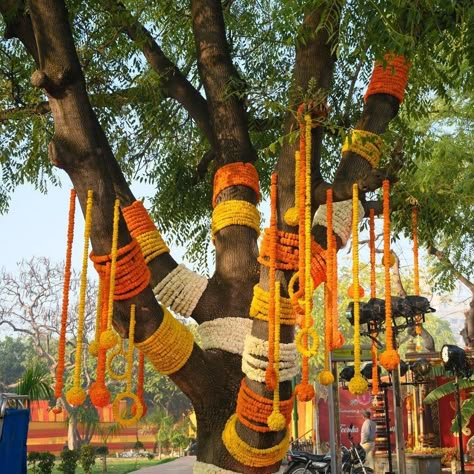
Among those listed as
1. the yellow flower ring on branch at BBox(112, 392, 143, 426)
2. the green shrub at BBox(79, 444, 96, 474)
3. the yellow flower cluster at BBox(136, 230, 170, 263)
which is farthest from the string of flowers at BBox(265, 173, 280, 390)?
the green shrub at BBox(79, 444, 96, 474)

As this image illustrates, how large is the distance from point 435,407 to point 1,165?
1044 centimetres

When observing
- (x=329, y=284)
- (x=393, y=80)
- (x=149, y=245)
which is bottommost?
(x=329, y=284)

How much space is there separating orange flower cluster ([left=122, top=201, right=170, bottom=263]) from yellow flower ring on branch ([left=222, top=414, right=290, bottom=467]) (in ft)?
4.02

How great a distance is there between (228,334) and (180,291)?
44 centimetres

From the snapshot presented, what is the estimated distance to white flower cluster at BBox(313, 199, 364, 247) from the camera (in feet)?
16.5

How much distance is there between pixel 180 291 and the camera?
530 cm

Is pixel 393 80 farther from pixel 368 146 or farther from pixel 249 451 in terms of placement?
pixel 249 451

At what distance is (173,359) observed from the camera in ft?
15.7

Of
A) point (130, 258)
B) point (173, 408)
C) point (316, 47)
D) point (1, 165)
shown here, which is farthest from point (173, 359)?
point (173, 408)

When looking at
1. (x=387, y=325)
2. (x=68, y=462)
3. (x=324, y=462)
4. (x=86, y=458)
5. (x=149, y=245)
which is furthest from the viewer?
(x=86, y=458)

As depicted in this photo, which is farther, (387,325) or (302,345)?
(387,325)

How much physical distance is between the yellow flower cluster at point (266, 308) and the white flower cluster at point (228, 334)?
1.53ft

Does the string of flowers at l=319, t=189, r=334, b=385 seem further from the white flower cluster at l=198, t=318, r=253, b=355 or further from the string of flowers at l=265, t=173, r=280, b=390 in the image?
the white flower cluster at l=198, t=318, r=253, b=355

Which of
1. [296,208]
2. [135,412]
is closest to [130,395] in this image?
[135,412]
